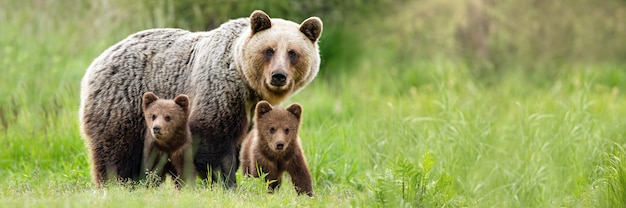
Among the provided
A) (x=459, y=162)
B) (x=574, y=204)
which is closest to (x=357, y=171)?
(x=459, y=162)

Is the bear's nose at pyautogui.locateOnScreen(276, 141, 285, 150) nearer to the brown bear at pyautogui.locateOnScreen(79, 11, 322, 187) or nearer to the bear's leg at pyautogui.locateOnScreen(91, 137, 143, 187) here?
the brown bear at pyautogui.locateOnScreen(79, 11, 322, 187)

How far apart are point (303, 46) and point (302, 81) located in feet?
0.89

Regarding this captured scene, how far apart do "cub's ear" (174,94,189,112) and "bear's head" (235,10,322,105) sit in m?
0.46

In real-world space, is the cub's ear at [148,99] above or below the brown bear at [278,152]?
above

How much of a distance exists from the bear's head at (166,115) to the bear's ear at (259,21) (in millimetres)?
713

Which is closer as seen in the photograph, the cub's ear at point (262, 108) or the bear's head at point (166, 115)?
the bear's head at point (166, 115)

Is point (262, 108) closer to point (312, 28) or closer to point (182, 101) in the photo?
point (182, 101)

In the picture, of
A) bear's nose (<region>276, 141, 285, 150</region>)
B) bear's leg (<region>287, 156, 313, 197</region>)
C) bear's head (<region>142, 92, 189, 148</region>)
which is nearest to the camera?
bear's head (<region>142, 92, 189, 148</region>)

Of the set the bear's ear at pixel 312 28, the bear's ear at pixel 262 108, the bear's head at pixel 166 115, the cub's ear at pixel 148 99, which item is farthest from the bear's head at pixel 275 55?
the cub's ear at pixel 148 99

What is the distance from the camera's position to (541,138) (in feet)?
29.5

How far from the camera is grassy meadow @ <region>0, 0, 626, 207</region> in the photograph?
6660 millimetres

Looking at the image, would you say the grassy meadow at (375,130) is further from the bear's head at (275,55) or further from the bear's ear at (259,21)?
the bear's ear at (259,21)

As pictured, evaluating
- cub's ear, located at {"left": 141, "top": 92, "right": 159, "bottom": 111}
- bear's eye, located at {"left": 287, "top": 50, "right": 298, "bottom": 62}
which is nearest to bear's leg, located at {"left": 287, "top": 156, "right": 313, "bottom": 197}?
bear's eye, located at {"left": 287, "top": 50, "right": 298, "bottom": 62}

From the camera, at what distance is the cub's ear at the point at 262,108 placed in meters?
7.19
